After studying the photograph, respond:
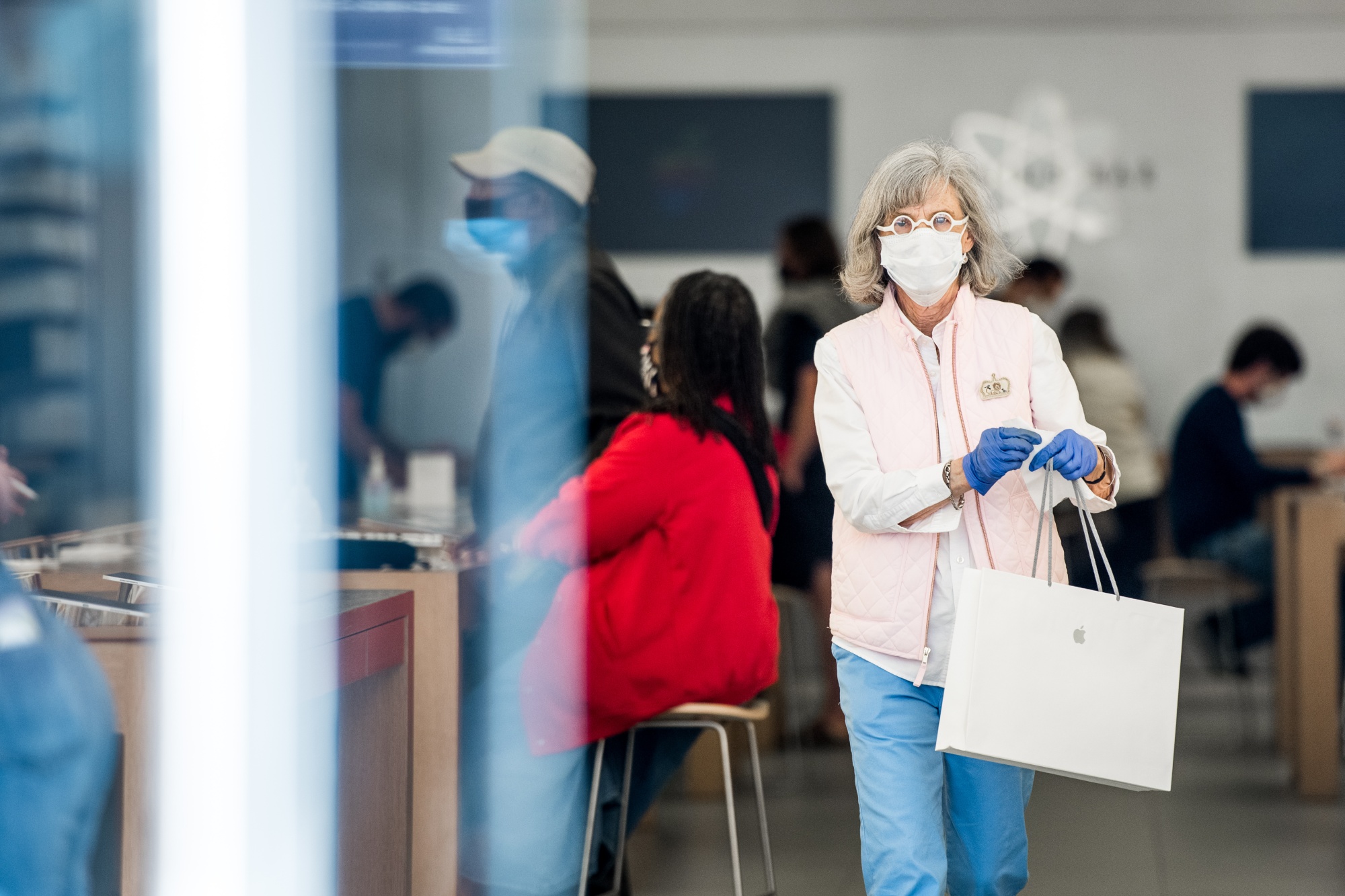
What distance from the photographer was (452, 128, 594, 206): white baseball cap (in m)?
2.67

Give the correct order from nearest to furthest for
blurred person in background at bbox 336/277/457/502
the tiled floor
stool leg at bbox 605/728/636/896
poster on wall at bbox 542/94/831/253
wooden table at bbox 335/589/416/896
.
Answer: wooden table at bbox 335/589/416/896
stool leg at bbox 605/728/636/896
blurred person in background at bbox 336/277/457/502
the tiled floor
poster on wall at bbox 542/94/831/253

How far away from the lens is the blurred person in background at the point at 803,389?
4.05m

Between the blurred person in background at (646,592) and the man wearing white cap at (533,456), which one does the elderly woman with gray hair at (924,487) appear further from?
the man wearing white cap at (533,456)

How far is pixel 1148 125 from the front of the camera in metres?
5.82

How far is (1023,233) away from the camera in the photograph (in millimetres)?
5871

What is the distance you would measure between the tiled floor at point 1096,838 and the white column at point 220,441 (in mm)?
1512

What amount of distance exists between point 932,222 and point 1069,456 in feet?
1.25

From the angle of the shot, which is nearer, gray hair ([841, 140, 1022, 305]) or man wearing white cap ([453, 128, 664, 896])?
gray hair ([841, 140, 1022, 305])

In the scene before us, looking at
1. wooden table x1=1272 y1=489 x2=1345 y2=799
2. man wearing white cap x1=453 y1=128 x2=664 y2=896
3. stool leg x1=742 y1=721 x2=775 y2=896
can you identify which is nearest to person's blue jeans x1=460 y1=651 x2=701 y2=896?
man wearing white cap x1=453 y1=128 x2=664 y2=896

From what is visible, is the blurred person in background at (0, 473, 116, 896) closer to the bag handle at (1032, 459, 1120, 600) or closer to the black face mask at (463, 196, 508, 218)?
the bag handle at (1032, 459, 1120, 600)

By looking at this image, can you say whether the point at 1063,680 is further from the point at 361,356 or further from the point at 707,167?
the point at 707,167

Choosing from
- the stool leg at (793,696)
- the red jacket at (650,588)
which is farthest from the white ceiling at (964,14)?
the red jacket at (650,588)

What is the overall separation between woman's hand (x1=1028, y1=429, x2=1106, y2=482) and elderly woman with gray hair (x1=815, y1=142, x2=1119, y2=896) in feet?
0.17

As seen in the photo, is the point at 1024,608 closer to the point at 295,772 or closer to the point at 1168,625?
the point at 1168,625
